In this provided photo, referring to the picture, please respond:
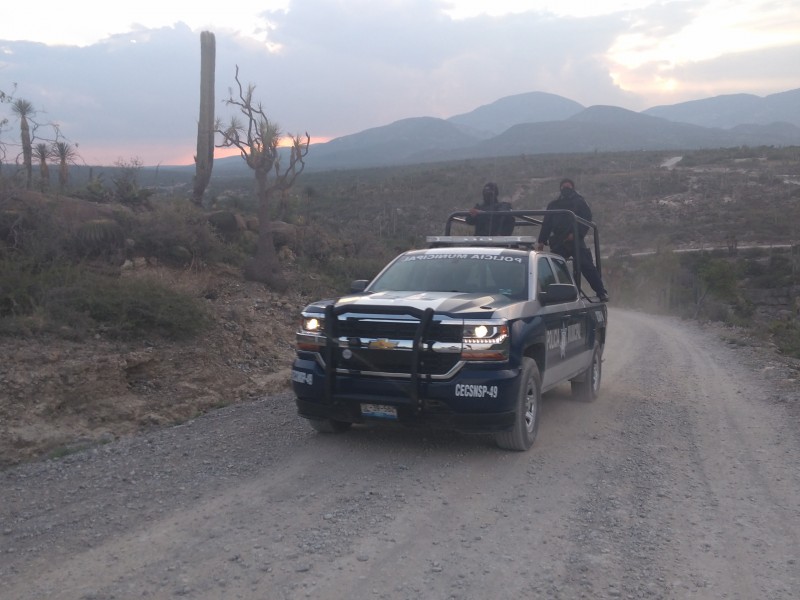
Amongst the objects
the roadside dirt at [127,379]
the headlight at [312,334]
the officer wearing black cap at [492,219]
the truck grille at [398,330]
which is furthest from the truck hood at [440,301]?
the officer wearing black cap at [492,219]

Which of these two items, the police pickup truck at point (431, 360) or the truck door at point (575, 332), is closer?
the police pickup truck at point (431, 360)

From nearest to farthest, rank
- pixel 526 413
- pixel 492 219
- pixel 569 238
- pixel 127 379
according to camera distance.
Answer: pixel 526 413, pixel 127 379, pixel 569 238, pixel 492 219

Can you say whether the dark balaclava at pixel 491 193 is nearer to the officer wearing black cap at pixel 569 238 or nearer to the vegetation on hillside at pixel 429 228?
the officer wearing black cap at pixel 569 238

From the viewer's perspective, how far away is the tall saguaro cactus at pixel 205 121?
1866 cm

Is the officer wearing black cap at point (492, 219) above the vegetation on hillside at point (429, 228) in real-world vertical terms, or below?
above

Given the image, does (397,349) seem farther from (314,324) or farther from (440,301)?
(314,324)

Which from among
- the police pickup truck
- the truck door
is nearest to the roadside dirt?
the police pickup truck

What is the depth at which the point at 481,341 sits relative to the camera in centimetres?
674

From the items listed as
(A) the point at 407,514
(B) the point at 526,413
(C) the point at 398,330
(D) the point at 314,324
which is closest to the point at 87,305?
(D) the point at 314,324

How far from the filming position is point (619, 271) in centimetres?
4144

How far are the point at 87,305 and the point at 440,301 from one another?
17.9ft

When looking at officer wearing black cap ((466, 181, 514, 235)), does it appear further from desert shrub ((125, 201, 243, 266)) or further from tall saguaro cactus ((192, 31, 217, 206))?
tall saguaro cactus ((192, 31, 217, 206))

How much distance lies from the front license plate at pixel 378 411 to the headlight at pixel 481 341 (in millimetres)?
791

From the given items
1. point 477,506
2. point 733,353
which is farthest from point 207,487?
point 733,353
